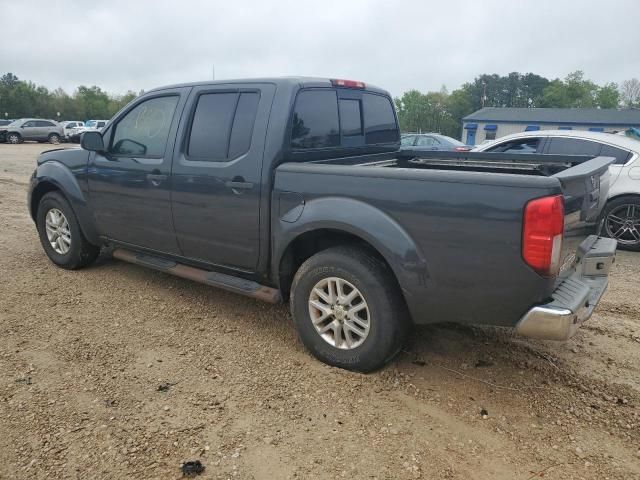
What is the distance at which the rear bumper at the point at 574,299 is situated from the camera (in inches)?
101

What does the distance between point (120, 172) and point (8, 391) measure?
2099mm

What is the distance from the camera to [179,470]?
2.40m

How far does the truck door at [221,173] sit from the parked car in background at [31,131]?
108ft

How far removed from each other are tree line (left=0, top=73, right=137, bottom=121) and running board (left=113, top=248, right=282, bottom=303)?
65355 mm

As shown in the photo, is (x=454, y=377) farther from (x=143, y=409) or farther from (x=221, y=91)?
(x=221, y=91)

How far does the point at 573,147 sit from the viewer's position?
708 centimetres

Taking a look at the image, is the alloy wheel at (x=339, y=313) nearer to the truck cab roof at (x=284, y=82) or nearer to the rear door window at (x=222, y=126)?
the rear door window at (x=222, y=126)

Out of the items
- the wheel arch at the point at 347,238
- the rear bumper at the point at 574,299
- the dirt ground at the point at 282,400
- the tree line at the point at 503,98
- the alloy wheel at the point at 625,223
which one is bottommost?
the dirt ground at the point at 282,400

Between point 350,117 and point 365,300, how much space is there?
1762 mm

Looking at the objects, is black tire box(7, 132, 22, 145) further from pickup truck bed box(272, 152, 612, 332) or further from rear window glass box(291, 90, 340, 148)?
pickup truck bed box(272, 152, 612, 332)

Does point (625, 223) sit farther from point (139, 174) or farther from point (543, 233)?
point (139, 174)

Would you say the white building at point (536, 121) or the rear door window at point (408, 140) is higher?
the white building at point (536, 121)

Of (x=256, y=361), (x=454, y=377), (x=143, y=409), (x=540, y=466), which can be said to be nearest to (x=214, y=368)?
(x=256, y=361)

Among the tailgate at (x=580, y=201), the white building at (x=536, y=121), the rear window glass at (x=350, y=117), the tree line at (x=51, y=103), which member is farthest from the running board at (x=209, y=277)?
the tree line at (x=51, y=103)
